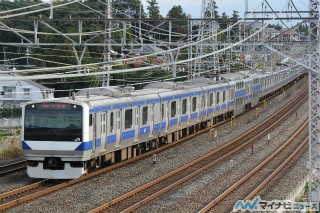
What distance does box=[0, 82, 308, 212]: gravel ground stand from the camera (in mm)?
12797

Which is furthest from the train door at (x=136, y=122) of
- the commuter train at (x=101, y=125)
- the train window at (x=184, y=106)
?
the train window at (x=184, y=106)

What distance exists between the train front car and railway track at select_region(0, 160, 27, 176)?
1549mm

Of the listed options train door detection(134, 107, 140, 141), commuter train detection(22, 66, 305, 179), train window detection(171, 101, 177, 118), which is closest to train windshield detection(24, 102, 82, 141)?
commuter train detection(22, 66, 305, 179)

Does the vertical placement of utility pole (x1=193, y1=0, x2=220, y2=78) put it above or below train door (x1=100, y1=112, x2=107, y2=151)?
above

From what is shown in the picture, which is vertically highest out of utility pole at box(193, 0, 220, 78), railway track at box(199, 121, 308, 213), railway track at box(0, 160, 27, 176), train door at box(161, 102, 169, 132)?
utility pole at box(193, 0, 220, 78)

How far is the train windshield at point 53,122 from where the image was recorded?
14789 mm

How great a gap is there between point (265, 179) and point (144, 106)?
185 inches

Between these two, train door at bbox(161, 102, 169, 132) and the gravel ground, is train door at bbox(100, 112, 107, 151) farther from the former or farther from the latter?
train door at bbox(161, 102, 169, 132)

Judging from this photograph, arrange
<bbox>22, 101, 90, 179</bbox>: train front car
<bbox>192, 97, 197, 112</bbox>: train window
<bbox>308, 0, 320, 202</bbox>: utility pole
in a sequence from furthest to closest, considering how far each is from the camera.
Answer: <bbox>192, 97, 197, 112</bbox>: train window, <bbox>22, 101, 90, 179</bbox>: train front car, <bbox>308, 0, 320, 202</bbox>: utility pole

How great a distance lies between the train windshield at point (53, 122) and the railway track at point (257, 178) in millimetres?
3699

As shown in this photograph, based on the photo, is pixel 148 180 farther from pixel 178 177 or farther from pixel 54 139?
pixel 54 139

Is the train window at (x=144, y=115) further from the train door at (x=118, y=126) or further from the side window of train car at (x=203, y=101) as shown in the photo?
the side window of train car at (x=203, y=101)

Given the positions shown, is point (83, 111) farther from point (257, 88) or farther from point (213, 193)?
point (257, 88)

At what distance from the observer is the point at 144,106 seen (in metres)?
19.2
